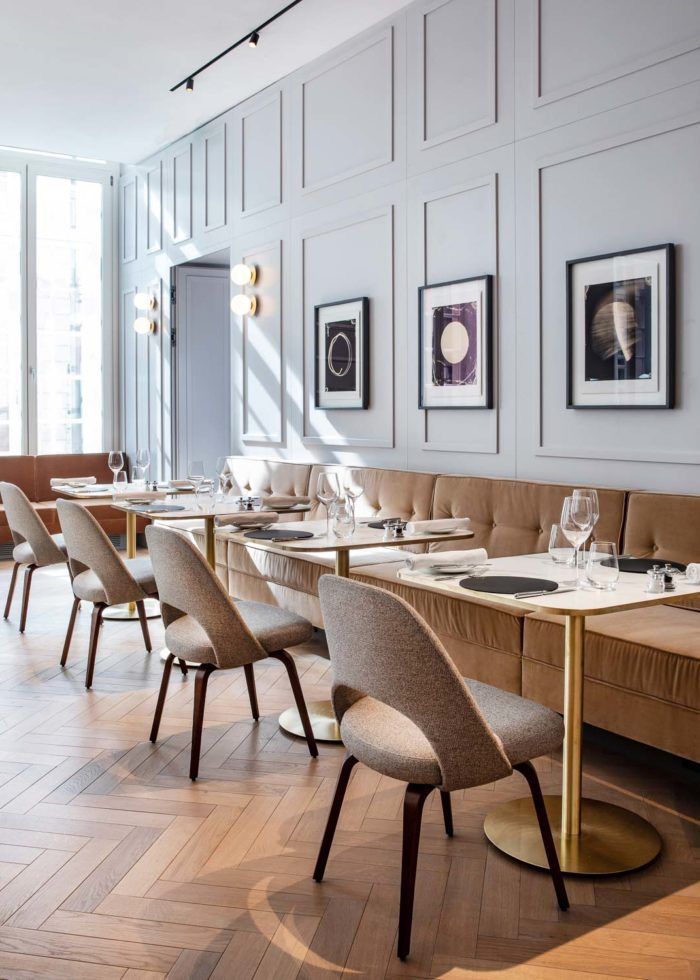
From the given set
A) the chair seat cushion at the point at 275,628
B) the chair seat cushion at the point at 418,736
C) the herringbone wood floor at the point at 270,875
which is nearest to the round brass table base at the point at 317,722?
the herringbone wood floor at the point at 270,875

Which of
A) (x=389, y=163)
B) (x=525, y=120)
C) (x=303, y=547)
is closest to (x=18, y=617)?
(x=303, y=547)

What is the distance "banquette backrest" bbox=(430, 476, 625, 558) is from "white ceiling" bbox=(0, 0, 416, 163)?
9.39ft

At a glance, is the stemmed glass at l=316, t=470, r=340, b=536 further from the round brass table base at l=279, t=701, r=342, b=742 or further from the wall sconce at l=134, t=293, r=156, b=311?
the wall sconce at l=134, t=293, r=156, b=311

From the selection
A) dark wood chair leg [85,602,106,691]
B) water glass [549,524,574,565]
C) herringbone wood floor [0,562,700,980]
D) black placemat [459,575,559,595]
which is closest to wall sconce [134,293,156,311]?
dark wood chair leg [85,602,106,691]

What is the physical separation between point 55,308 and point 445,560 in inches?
282

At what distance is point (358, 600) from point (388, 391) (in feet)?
11.9

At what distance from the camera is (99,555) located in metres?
4.04

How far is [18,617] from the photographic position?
565 centimetres

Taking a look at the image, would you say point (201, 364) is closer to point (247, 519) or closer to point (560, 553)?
point (247, 519)

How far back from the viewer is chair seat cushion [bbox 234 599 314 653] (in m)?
3.20

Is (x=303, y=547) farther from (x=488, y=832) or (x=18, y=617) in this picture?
(x=18, y=617)

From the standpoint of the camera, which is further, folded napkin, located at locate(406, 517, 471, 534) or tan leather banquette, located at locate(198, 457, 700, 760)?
folded napkin, located at locate(406, 517, 471, 534)

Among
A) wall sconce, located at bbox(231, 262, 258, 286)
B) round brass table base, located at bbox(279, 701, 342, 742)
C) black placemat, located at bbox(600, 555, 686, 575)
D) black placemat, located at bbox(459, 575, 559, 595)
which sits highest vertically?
wall sconce, located at bbox(231, 262, 258, 286)

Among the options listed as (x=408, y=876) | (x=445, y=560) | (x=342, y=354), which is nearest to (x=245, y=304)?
(x=342, y=354)
